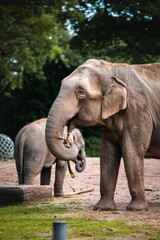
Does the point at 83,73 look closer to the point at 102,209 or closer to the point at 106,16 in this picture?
the point at 102,209

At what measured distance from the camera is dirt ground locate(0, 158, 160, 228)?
1255 cm

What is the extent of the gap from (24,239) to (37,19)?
96.9 ft

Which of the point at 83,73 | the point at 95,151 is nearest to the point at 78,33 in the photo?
the point at 95,151

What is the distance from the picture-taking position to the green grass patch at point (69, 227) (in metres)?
10.8

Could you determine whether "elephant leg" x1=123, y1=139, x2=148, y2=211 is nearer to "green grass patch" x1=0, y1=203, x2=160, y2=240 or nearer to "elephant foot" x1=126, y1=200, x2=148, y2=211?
"elephant foot" x1=126, y1=200, x2=148, y2=211

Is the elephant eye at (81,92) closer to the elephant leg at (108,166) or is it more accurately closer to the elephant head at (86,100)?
the elephant head at (86,100)

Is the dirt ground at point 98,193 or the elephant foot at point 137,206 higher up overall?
the elephant foot at point 137,206

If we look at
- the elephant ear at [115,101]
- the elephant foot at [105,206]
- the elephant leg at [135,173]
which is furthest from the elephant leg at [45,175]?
the elephant ear at [115,101]

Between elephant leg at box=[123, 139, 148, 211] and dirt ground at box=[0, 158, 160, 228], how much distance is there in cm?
17

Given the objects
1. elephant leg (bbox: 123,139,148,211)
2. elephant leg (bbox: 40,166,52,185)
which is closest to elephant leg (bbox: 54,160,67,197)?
elephant leg (bbox: 40,166,52,185)

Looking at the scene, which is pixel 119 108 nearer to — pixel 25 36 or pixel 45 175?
pixel 45 175

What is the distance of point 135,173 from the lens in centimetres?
1321

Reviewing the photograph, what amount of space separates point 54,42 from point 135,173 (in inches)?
1308

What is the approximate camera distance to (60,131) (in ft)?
41.3
